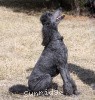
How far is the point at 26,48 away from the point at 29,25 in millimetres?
3319

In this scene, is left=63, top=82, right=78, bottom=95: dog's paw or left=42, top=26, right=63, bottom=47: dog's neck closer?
left=42, top=26, right=63, bottom=47: dog's neck

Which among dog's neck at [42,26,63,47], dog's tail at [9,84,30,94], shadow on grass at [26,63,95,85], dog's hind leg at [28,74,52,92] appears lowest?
shadow on grass at [26,63,95,85]

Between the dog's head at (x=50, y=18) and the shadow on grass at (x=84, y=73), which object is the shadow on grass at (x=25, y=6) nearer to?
the shadow on grass at (x=84, y=73)

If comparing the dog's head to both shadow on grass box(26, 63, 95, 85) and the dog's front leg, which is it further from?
shadow on grass box(26, 63, 95, 85)

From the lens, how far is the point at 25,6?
1902 cm

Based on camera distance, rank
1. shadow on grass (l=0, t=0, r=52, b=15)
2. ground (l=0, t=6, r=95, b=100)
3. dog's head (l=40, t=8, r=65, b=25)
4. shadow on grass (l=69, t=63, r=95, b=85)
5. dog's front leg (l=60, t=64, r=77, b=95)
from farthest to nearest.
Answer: shadow on grass (l=0, t=0, r=52, b=15), shadow on grass (l=69, t=63, r=95, b=85), ground (l=0, t=6, r=95, b=100), dog's front leg (l=60, t=64, r=77, b=95), dog's head (l=40, t=8, r=65, b=25)

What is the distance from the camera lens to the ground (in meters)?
8.18

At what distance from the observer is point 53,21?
24.0 feet

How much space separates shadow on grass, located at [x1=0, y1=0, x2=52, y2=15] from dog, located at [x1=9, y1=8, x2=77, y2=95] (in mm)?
10192

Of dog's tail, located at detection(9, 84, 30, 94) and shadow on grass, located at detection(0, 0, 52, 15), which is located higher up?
dog's tail, located at detection(9, 84, 30, 94)

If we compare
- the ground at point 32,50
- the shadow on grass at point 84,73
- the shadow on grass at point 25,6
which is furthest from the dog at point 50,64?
the shadow on grass at point 25,6

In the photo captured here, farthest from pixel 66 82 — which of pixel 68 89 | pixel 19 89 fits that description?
pixel 19 89

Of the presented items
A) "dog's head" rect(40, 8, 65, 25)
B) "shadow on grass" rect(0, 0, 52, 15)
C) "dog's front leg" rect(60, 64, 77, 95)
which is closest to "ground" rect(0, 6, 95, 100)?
"dog's front leg" rect(60, 64, 77, 95)

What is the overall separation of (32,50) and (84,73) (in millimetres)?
2605
